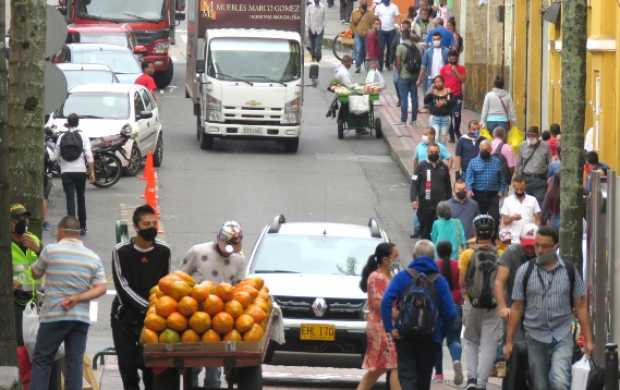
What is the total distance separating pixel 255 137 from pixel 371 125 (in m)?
3.34

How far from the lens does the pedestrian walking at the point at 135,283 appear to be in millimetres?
13344

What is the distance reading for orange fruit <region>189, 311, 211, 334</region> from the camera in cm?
1273

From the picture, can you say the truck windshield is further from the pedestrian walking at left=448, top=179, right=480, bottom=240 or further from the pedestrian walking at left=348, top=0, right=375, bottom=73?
the pedestrian walking at left=448, top=179, right=480, bottom=240

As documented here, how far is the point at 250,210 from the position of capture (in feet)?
91.8

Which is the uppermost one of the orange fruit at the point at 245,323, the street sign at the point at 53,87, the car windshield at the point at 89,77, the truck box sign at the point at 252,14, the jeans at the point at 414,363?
the truck box sign at the point at 252,14

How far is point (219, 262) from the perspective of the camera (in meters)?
14.5

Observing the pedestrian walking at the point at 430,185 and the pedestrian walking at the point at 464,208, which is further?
the pedestrian walking at the point at 430,185

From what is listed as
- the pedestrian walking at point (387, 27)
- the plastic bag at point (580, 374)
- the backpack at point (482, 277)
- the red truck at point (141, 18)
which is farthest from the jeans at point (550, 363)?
the pedestrian walking at point (387, 27)

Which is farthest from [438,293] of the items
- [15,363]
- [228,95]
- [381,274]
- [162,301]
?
[228,95]

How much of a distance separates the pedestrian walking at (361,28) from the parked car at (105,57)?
9.11 meters

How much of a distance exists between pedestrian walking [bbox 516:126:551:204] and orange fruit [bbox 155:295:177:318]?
12.6 meters

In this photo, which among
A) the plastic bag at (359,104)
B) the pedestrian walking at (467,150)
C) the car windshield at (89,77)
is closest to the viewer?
the pedestrian walking at (467,150)

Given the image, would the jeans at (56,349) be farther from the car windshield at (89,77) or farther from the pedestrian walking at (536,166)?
the car windshield at (89,77)

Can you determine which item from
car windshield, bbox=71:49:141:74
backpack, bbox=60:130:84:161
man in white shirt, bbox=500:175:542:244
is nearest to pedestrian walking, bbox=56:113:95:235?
backpack, bbox=60:130:84:161
